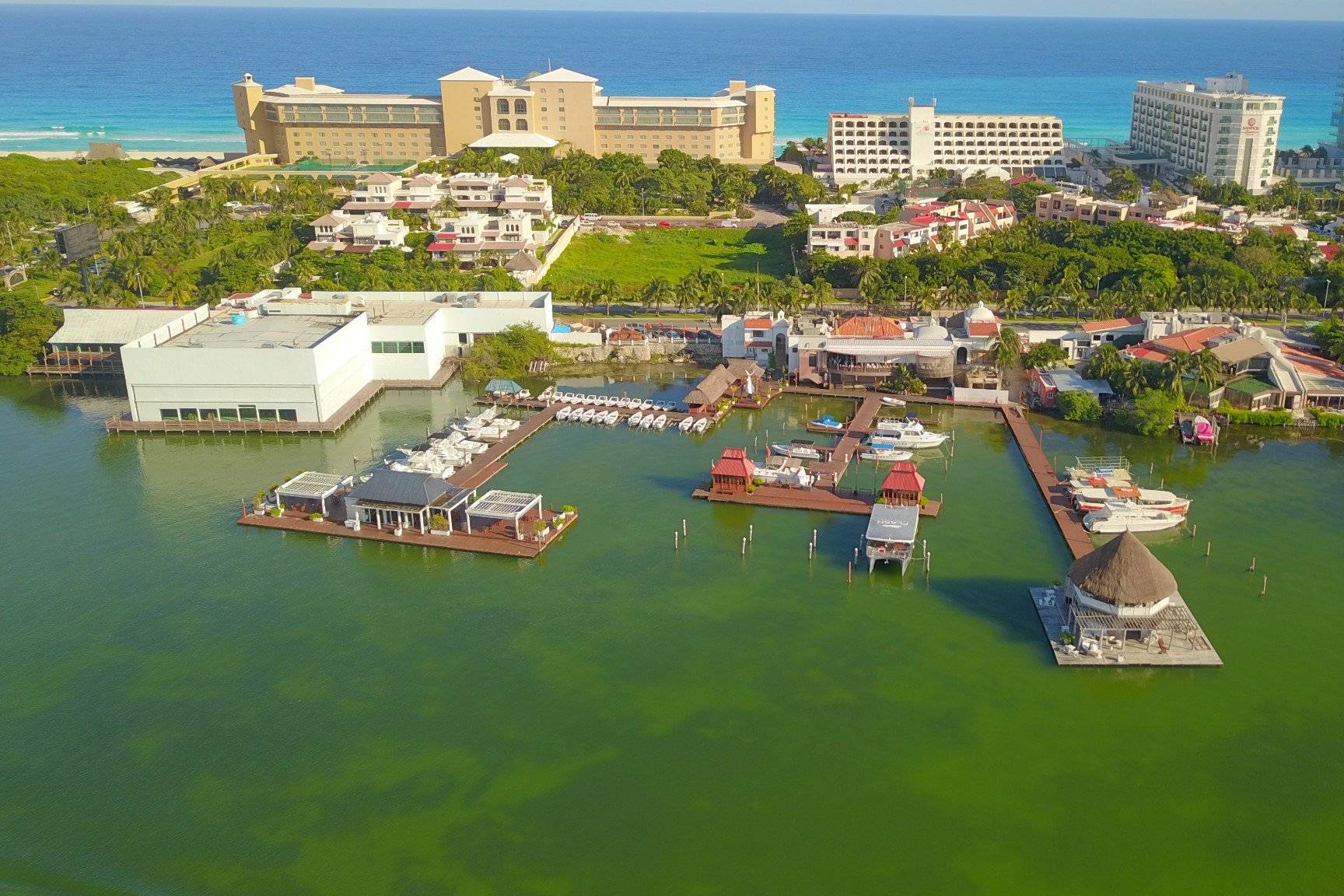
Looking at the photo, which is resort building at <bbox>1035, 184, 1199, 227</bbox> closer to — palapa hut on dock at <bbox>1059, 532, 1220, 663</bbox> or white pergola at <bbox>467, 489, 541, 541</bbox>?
palapa hut on dock at <bbox>1059, 532, 1220, 663</bbox>

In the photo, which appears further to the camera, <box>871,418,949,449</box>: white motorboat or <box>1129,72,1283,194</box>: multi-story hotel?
<box>1129,72,1283,194</box>: multi-story hotel

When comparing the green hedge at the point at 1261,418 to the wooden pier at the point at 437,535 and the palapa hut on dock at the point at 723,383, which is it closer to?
the palapa hut on dock at the point at 723,383

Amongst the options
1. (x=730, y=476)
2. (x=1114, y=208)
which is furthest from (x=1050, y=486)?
(x=1114, y=208)

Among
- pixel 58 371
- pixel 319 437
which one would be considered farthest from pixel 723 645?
pixel 58 371

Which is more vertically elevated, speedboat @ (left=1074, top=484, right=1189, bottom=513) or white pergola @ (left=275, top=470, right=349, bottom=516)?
white pergola @ (left=275, top=470, right=349, bottom=516)

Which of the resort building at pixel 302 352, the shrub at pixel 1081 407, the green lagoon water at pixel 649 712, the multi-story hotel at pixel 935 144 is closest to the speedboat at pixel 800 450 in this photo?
the green lagoon water at pixel 649 712

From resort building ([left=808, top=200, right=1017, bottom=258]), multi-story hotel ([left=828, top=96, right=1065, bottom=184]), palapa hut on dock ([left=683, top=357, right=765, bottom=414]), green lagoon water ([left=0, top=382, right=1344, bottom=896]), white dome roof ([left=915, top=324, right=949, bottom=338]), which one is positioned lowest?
green lagoon water ([left=0, top=382, right=1344, bottom=896])

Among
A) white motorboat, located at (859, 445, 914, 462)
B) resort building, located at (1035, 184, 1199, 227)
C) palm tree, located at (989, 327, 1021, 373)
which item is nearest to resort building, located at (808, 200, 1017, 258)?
resort building, located at (1035, 184, 1199, 227)

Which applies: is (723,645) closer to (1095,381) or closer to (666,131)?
(1095,381)
